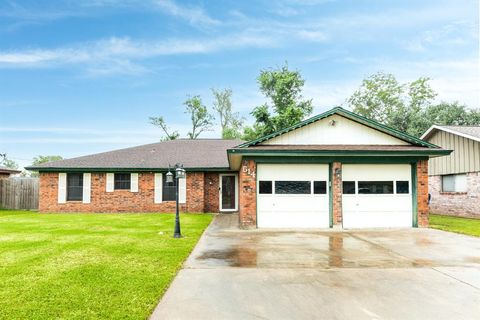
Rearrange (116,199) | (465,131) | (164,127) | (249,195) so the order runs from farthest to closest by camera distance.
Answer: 1. (164,127)
2. (116,199)
3. (465,131)
4. (249,195)

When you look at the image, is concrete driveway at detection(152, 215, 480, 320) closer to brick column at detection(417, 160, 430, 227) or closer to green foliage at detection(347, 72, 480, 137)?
brick column at detection(417, 160, 430, 227)

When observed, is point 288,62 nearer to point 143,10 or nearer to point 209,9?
point 209,9

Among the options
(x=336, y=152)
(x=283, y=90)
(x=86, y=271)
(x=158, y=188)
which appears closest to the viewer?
(x=86, y=271)

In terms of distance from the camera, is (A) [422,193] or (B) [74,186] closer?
(A) [422,193]

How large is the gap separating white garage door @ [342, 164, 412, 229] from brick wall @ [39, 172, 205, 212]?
325 inches

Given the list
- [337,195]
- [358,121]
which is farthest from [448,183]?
[337,195]

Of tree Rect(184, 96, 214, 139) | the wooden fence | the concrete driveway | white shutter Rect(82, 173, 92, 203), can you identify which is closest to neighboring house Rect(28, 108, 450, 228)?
the concrete driveway

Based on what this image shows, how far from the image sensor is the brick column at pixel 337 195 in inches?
454

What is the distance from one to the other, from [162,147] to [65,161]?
18.8 feet

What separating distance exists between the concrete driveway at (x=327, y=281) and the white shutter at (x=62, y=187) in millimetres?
12234

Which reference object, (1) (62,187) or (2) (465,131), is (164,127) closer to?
(1) (62,187)

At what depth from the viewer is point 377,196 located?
11852 mm

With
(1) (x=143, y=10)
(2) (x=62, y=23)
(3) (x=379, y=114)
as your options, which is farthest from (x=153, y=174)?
(3) (x=379, y=114)

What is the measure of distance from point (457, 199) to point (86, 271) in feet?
60.0
